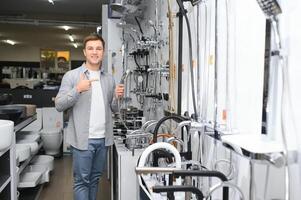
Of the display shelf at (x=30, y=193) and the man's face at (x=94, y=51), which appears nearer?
the man's face at (x=94, y=51)

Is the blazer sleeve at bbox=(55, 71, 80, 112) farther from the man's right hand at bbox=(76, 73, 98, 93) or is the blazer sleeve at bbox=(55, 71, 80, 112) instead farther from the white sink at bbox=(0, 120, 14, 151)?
the white sink at bbox=(0, 120, 14, 151)

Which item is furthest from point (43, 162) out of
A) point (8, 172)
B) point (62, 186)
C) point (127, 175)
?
point (127, 175)

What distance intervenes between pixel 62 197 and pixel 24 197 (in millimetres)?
420

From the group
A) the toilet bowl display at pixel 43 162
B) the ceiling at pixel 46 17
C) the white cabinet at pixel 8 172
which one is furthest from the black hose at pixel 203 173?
the ceiling at pixel 46 17

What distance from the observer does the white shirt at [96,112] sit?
8.15 feet

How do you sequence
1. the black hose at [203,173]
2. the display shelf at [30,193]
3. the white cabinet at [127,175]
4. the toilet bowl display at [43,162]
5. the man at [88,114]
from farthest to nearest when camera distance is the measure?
the toilet bowl display at [43,162] < the display shelf at [30,193] < the white cabinet at [127,175] < the man at [88,114] < the black hose at [203,173]

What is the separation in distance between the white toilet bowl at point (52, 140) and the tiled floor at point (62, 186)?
13.2 inches

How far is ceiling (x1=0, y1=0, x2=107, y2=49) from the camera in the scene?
7.64 m

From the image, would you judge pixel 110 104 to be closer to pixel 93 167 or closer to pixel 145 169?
pixel 93 167

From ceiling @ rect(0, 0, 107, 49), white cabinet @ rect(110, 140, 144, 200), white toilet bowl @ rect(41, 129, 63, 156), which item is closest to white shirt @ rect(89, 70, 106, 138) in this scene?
white cabinet @ rect(110, 140, 144, 200)

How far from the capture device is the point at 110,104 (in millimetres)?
2660

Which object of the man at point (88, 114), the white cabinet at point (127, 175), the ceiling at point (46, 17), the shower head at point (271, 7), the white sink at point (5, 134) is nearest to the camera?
the shower head at point (271, 7)

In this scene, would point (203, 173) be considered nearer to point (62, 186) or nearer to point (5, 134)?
point (5, 134)

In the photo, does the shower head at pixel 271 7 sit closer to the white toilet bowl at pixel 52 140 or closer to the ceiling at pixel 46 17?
the white toilet bowl at pixel 52 140
